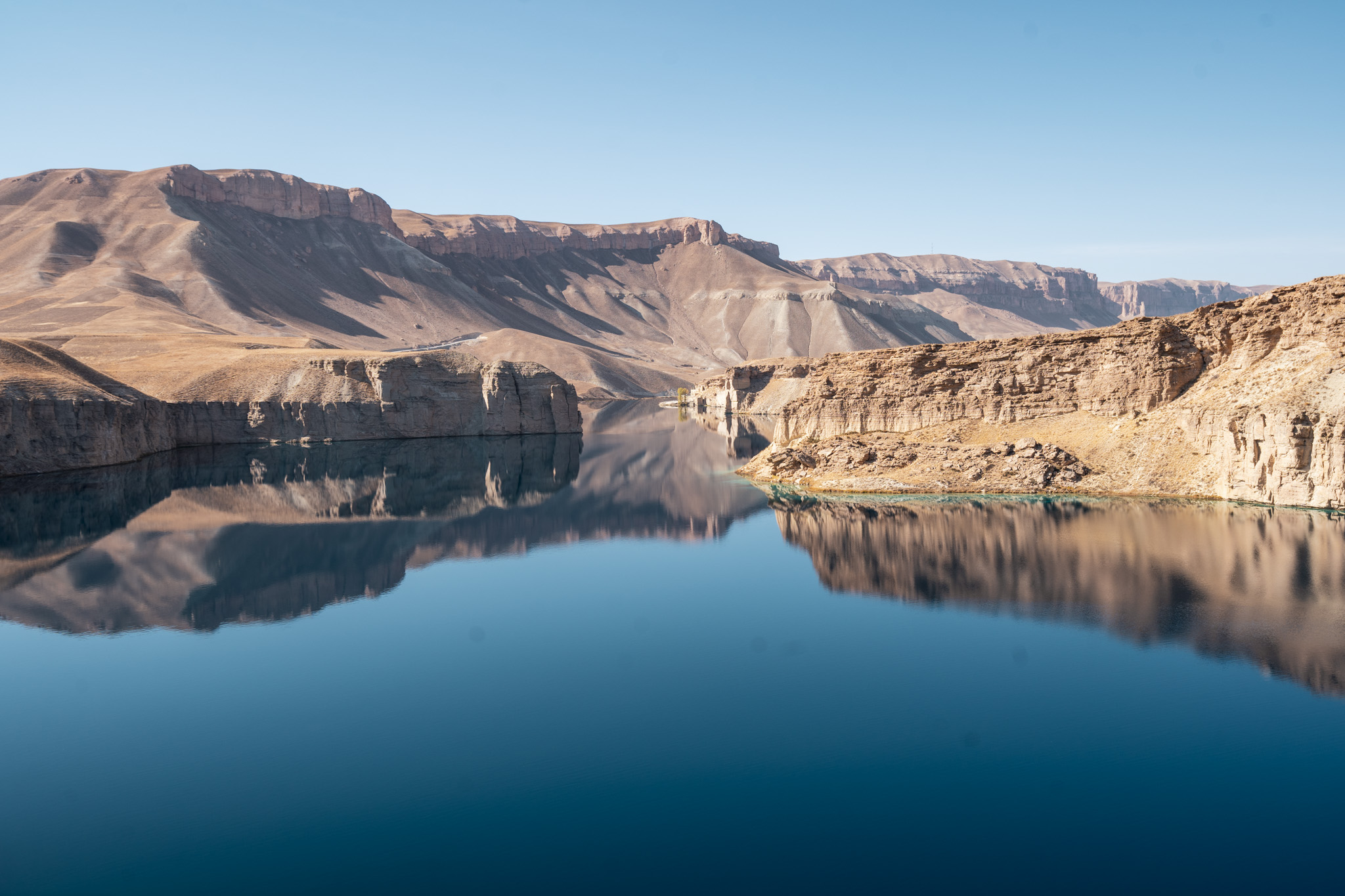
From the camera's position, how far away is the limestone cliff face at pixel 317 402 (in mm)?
73688

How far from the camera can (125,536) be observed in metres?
45.6

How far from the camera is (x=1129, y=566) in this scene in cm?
3362

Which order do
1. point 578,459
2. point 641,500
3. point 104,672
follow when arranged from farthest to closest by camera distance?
point 578,459
point 641,500
point 104,672

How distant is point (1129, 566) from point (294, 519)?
42.4 meters

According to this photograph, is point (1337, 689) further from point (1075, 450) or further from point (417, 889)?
point (1075, 450)

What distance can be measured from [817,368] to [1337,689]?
47.4m

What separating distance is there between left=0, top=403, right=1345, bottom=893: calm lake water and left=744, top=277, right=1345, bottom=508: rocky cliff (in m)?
2.86

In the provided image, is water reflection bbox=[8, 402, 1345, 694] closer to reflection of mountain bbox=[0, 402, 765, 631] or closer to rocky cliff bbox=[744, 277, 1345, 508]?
reflection of mountain bbox=[0, 402, 765, 631]

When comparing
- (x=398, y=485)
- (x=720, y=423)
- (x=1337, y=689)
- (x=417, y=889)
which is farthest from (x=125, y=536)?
(x=720, y=423)

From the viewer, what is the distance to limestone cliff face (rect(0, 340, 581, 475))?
73688 mm

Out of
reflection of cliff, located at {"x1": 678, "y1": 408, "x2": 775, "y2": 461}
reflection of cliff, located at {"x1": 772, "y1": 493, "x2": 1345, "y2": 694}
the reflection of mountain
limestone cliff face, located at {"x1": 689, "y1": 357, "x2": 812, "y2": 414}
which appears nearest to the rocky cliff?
reflection of cliff, located at {"x1": 772, "y1": 493, "x2": 1345, "y2": 694}

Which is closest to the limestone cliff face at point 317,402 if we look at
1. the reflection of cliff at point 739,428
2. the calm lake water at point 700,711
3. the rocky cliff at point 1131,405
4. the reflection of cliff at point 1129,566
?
the reflection of cliff at point 739,428

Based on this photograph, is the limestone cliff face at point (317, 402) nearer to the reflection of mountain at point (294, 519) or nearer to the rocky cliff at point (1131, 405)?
the reflection of mountain at point (294, 519)

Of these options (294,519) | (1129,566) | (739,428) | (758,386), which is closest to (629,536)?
(294,519)
